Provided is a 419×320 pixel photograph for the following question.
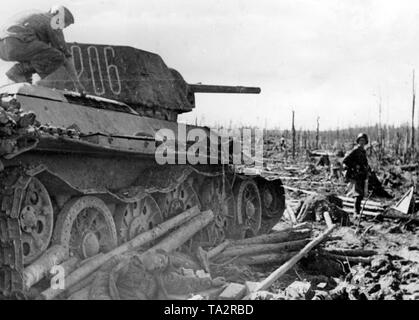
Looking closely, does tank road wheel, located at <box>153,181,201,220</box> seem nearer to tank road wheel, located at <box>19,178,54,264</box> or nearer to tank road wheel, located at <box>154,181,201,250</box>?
tank road wheel, located at <box>154,181,201,250</box>

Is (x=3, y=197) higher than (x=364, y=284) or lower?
higher

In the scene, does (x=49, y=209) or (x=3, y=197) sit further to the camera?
(x=49, y=209)

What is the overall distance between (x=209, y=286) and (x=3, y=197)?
2.50 m

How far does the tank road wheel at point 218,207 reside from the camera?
8.54 m

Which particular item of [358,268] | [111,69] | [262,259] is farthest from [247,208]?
[111,69]

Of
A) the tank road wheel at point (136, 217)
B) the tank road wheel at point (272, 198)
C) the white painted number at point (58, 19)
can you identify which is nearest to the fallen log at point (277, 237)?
the tank road wheel at point (136, 217)

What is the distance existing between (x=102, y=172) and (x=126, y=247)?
100cm

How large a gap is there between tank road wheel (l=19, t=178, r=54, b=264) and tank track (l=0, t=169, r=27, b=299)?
0.40m

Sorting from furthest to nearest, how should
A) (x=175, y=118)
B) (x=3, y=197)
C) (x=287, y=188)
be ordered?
(x=287, y=188), (x=175, y=118), (x=3, y=197)

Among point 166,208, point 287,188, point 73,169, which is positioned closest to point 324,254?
point 166,208

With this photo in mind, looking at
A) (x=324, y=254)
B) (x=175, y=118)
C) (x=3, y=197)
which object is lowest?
(x=324, y=254)

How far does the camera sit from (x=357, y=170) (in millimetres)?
11492
